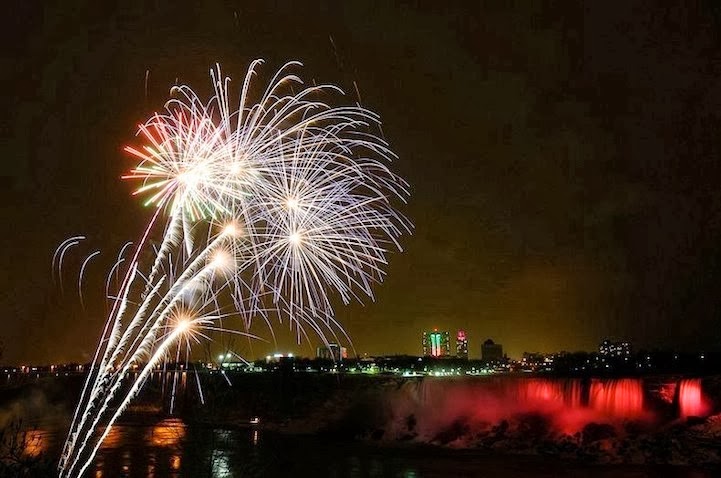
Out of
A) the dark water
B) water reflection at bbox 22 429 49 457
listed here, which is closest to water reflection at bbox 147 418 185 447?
the dark water

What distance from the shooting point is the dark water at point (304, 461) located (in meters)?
34.9

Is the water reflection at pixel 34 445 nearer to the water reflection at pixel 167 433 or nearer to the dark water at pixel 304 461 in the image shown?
the dark water at pixel 304 461

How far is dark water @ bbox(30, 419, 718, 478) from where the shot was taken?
34.9m

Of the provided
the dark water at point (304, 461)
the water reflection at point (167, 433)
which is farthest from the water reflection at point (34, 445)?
the water reflection at point (167, 433)

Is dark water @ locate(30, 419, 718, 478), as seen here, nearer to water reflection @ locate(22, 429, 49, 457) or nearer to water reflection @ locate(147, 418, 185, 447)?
water reflection @ locate(147, 418, 185, 447)

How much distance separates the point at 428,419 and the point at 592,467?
2180cm

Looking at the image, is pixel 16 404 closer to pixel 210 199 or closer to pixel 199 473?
pixel 199 473

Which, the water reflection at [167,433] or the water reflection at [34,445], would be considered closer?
the water reflection at [34,445]

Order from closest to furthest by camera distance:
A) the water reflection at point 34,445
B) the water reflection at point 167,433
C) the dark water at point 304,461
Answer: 1. the water reflection at point 34,445
2. the dark water at point 304,461
3. the water reflection at point 167,433

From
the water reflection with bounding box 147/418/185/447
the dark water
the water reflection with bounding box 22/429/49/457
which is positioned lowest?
the water reflection with bounding box 147/418/185/447

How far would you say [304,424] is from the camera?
6788cm

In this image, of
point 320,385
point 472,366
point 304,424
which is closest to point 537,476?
point 304,424

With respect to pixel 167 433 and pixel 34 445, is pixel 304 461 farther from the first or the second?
pixel 34 445

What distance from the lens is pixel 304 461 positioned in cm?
4162
